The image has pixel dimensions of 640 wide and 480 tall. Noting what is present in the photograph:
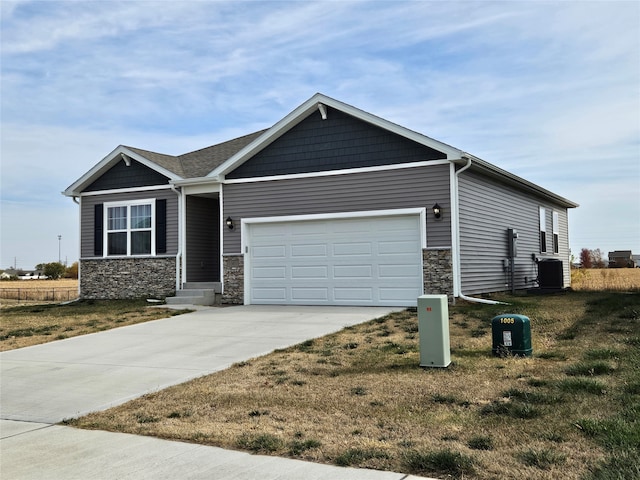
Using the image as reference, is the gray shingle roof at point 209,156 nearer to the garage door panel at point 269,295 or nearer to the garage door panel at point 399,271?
the garage door panel at point 269,295

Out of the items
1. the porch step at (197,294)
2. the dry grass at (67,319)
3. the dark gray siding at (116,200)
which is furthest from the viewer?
the dark gray siding at (116,200)

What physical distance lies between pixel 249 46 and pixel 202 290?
23.6 feet

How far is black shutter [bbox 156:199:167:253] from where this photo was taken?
1859 centimetres

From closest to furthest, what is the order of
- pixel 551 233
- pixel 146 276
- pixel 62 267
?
1. pixel 146 276
2. pixel 551 233
3. pixel 62 267

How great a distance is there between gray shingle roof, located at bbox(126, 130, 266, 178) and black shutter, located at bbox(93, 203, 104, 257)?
95.4 inches

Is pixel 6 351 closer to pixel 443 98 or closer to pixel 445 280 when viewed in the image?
pixel 445 280

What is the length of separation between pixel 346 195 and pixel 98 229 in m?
9.13

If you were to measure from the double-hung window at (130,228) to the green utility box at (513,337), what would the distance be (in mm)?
13172

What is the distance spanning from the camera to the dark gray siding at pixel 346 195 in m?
14.4

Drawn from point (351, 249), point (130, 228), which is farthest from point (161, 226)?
point (351, 249)

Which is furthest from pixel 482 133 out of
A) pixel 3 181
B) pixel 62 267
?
pixel 62 267

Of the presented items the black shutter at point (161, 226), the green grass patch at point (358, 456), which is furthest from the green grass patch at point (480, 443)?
the black shutter at point (161, 226)

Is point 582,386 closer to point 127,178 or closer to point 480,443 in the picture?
point 480,443

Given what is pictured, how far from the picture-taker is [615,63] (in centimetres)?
1359
